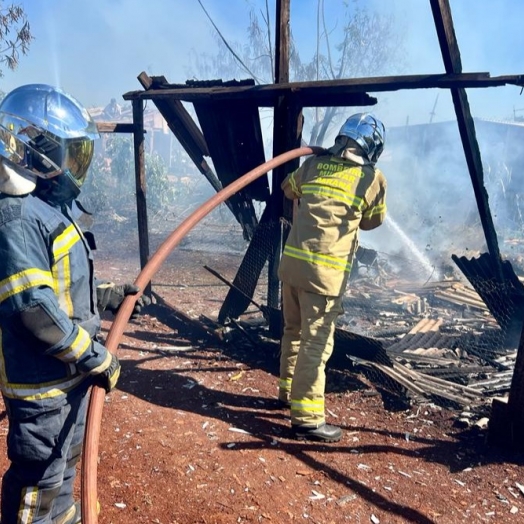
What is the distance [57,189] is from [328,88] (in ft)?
10.9

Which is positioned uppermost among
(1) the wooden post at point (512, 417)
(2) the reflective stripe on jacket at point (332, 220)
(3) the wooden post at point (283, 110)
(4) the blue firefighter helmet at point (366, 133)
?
(3) the wooden post at point (283, 110)

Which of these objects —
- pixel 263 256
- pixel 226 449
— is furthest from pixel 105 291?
pixel 263 256

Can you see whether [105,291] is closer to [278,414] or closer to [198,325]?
[278,414]

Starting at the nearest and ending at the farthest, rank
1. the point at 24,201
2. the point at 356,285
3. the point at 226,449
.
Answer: the point at 24,201
the point at 226,449
the point at 356,285

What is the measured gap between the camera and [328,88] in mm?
4801

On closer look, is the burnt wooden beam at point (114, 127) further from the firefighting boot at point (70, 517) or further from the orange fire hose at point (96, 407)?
the firefighting boot at point (70, 517)

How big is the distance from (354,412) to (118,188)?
1819cm

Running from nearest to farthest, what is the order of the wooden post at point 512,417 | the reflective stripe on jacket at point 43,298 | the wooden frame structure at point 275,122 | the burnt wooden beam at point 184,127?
the reflective stripe on jacket at point 43,298 → the wooden post at point 512,417 → the wooden frame structure at point 275,122 → the burnt wooden beam at point 184,127

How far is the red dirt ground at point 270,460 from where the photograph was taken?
9.89 ft

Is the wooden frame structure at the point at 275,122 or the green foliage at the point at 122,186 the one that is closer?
the wooden frame structure at the point at 275,122

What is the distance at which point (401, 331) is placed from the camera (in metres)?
6.71

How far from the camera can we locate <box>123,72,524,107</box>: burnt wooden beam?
4195 mm

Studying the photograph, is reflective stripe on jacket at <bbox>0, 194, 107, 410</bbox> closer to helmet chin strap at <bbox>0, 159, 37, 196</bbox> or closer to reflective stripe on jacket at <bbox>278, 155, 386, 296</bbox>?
helmet chin strap at <bbox>0, 159, 37, 196</bbox>

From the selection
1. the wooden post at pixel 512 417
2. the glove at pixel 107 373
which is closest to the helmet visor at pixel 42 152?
the glove at pixel 107 373
